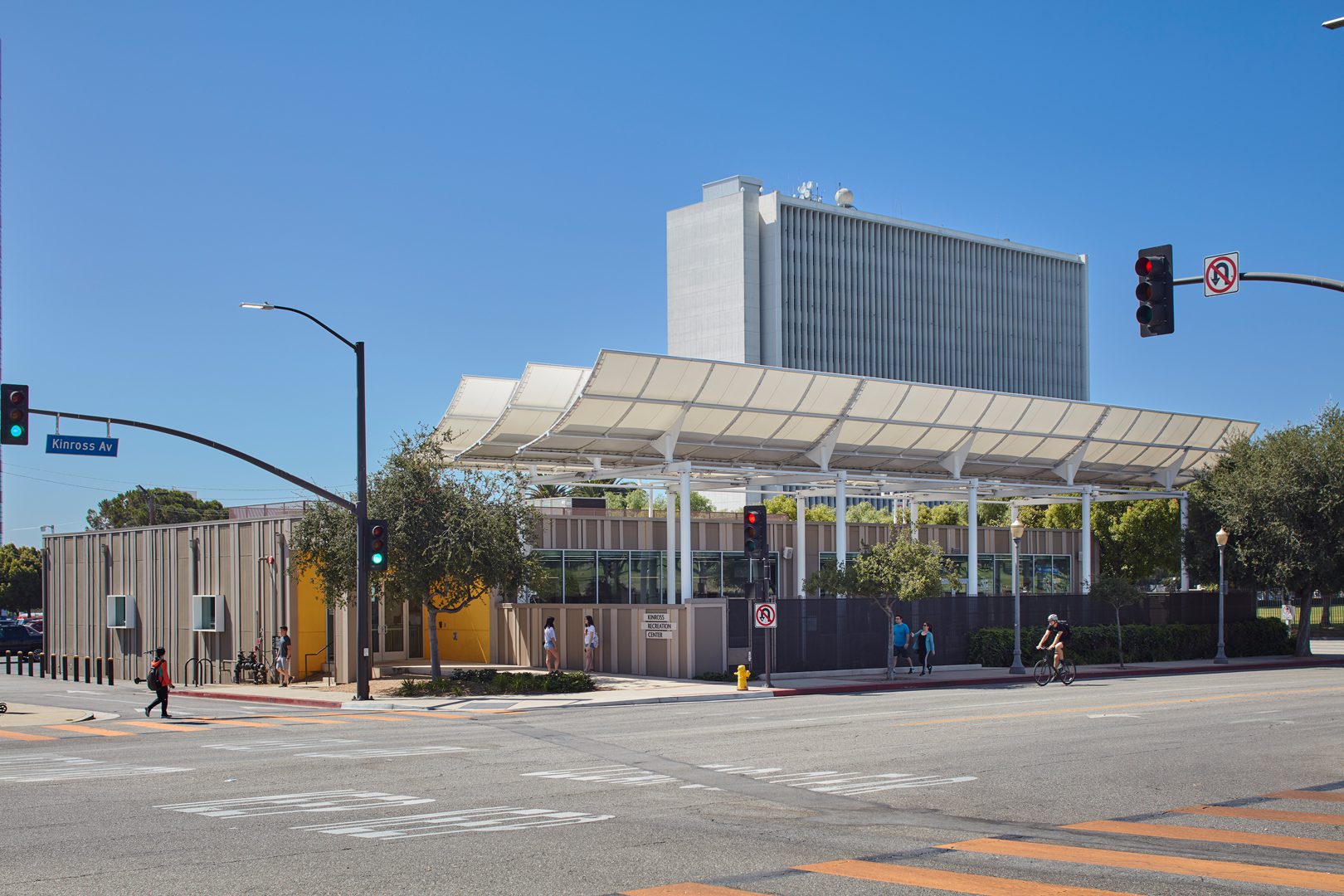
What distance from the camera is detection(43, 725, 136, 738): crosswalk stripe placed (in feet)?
74.9

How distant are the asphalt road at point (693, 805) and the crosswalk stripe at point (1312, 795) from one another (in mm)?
57

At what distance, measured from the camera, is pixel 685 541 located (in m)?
36.6

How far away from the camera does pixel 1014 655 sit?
127 ft

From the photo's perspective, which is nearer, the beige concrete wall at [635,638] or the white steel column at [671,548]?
the beige concrete wall at [635,638]

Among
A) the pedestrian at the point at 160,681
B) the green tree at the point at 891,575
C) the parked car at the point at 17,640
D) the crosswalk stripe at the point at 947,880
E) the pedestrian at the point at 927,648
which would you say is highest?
the green tree at the point at 891,575

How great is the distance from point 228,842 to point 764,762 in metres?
7.85

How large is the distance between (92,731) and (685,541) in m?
17.1

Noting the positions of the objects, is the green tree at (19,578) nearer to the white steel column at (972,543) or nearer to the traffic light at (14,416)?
the white steel column at (972,543)

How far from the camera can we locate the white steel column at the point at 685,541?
36.1m

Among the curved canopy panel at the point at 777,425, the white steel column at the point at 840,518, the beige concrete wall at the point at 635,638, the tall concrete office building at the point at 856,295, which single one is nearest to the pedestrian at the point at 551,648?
the beige concrete wall at the point at 635,638

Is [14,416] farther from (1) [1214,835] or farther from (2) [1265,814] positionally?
(2) [1265,814]

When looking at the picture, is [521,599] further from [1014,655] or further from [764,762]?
[764,762]

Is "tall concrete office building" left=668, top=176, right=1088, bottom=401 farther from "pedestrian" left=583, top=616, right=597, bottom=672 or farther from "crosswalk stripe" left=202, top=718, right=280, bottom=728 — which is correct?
"crosswalk stripe" left=202, top=718, right=280, bottom=728

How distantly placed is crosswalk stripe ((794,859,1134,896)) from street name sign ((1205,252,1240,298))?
10.3 metres
